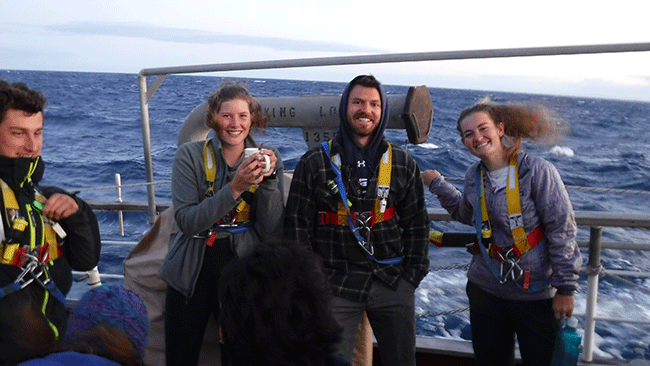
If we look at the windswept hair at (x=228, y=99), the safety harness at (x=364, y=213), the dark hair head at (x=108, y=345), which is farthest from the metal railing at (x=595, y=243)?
the dark hair head at (x=108, y=345)

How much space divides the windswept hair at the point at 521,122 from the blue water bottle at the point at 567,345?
761 millimetres

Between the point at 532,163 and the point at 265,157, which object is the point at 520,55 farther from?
the point at 265,157

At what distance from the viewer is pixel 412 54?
2482 millimetres

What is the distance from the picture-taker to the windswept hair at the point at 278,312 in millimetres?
1023

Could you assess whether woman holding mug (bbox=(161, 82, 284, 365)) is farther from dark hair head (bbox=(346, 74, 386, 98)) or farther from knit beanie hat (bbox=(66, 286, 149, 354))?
knit beanie hat (bbox=(66, 286, 149, 354))

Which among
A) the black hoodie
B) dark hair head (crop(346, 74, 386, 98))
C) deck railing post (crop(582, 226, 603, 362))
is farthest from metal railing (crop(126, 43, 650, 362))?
the black hoodie

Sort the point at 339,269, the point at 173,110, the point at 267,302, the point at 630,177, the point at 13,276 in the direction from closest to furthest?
the point at 267,302, the point at 13,276, the point at 339,269, the point at 630,177, the point at 173,110

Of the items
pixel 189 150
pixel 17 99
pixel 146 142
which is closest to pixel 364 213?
pixel 189 150

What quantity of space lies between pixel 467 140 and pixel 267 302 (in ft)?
4.89

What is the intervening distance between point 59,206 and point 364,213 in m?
1.20

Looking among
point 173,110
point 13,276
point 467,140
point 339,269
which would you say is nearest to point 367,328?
point 339,269

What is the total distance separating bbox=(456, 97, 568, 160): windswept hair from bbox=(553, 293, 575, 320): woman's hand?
0.63 meters

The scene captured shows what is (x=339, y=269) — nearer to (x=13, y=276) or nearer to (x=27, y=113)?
(x=13, y=276)

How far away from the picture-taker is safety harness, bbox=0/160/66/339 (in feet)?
5.66
